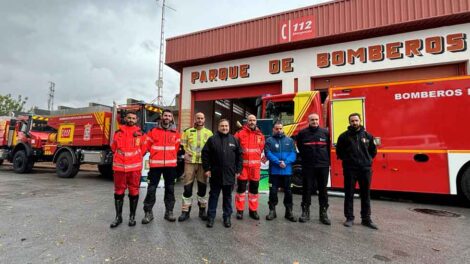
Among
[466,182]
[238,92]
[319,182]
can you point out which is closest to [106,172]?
[238,92]

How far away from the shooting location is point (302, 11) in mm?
11930

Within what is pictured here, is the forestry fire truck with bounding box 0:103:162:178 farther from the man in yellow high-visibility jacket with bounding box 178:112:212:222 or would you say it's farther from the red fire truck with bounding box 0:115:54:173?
the man in yellow high-visibility jacket with bounding box 178:112:212:222

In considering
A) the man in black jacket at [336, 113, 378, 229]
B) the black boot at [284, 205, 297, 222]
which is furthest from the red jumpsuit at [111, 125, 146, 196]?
the man in black jacket at [336, 113, 378, 229]

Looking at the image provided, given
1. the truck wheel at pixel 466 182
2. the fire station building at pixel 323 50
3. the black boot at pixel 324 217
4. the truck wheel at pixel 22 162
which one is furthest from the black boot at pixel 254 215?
the truck wheel at pixel 22 162

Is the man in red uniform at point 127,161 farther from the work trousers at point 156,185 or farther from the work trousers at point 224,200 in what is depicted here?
the work trousers at point 224,200

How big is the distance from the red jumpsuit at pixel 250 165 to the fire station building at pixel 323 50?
3.68m

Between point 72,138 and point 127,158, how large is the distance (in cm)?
832

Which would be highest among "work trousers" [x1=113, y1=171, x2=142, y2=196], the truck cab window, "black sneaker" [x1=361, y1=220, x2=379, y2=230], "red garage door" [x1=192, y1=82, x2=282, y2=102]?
"red garage door" [x1=192, y1=82, x2=282, y2=102]

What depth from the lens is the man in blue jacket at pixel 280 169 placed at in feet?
16.5

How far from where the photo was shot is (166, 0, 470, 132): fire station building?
32.4 ft

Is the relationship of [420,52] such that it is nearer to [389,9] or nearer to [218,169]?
[389,9]

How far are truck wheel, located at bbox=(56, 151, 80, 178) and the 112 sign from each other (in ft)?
31.6

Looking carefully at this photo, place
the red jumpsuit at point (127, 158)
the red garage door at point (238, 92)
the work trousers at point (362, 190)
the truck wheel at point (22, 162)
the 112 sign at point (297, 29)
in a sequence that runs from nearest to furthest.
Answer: the red jumpsuit at point (127, 158), the work trousers at point (362, 190), the 112 sign at point (297, 29), the truck wheel at point (22, 162), the red garage door at point (238, 92)

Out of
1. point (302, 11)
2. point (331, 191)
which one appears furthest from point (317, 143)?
point (302, 11)
